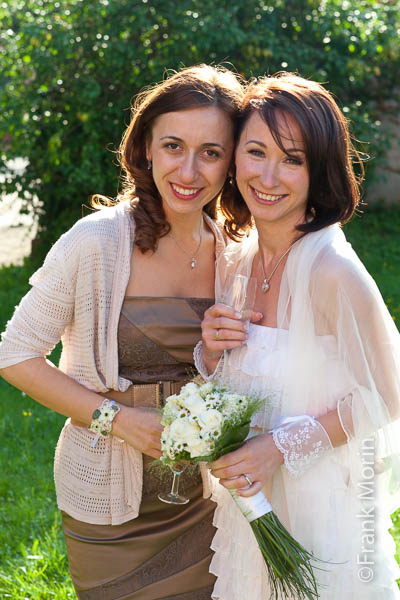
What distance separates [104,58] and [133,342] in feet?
20.3

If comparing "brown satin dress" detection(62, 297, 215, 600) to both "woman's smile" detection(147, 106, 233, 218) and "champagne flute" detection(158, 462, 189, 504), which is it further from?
"woman's smile" detection(147, 106, 233, 218)

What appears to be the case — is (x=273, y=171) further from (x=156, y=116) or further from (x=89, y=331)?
(x=89, y=331)

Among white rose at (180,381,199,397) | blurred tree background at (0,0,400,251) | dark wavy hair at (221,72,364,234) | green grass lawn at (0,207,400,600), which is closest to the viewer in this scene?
white rose at (180,381,199,397)

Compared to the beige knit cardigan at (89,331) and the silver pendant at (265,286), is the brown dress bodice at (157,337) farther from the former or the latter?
the silver pendant at (265,286)

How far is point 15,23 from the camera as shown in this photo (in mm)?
8781

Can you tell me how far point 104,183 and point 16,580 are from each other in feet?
17.0

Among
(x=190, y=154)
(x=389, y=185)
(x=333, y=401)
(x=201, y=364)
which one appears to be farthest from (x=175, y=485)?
(x=389, y=185)

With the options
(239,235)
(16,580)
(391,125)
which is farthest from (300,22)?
(16,580)

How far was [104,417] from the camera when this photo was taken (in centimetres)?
279

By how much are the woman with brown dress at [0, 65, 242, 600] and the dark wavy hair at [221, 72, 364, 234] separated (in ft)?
0.81

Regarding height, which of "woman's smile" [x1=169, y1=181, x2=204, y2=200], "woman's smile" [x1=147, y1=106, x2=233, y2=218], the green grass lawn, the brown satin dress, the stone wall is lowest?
the green grass lawn

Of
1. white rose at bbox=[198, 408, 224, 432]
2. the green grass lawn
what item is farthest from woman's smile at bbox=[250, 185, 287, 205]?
the green grass lawn

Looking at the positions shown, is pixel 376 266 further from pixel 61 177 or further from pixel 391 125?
pixel 61 177

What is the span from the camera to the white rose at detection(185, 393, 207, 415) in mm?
2418
